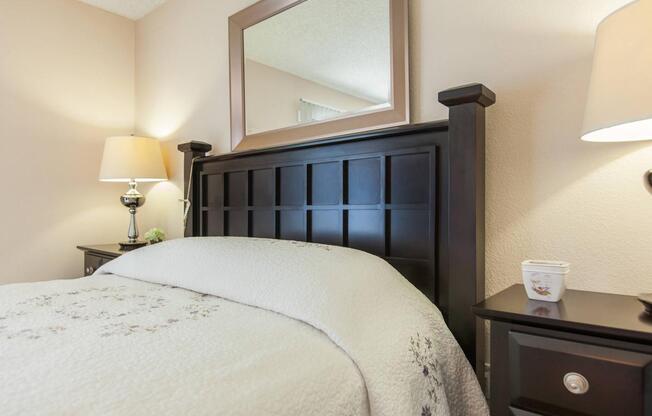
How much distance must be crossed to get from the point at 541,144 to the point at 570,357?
676mm

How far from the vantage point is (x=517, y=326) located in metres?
0.96

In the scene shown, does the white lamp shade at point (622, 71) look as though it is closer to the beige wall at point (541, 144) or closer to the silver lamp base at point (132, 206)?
the beige wall at point (541, 144)

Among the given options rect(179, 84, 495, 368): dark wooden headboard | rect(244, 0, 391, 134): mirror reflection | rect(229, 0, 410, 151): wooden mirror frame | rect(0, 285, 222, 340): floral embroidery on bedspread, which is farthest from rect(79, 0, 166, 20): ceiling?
rect(0, 285, 222, 340): floral embroidery on bedspread

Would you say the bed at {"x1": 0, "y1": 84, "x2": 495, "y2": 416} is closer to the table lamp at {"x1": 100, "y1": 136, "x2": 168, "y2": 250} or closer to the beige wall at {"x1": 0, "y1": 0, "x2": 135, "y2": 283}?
the table lamp at {"x1": 100, "y1": 136, "x2": 168, "y2": 250}

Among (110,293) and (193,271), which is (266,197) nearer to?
(193,271)

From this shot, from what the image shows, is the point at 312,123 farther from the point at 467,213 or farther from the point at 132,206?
the point at 132,206

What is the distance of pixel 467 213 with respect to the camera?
1.27 m

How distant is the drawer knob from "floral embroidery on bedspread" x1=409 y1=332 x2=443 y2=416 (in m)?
0.29

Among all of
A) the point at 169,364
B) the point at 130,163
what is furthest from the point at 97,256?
the point at 169,364

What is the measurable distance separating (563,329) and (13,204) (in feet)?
9.93

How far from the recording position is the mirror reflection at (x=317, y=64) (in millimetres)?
1643

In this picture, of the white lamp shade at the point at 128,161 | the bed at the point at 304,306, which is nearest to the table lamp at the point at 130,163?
the white lamp shade at the point at 128,161

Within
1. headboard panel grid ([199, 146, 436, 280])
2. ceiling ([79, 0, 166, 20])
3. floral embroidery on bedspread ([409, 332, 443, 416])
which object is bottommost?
floral embroidery on bedspread ([409, 332, 443, 416])

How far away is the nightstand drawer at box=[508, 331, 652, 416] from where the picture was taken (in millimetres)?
821
